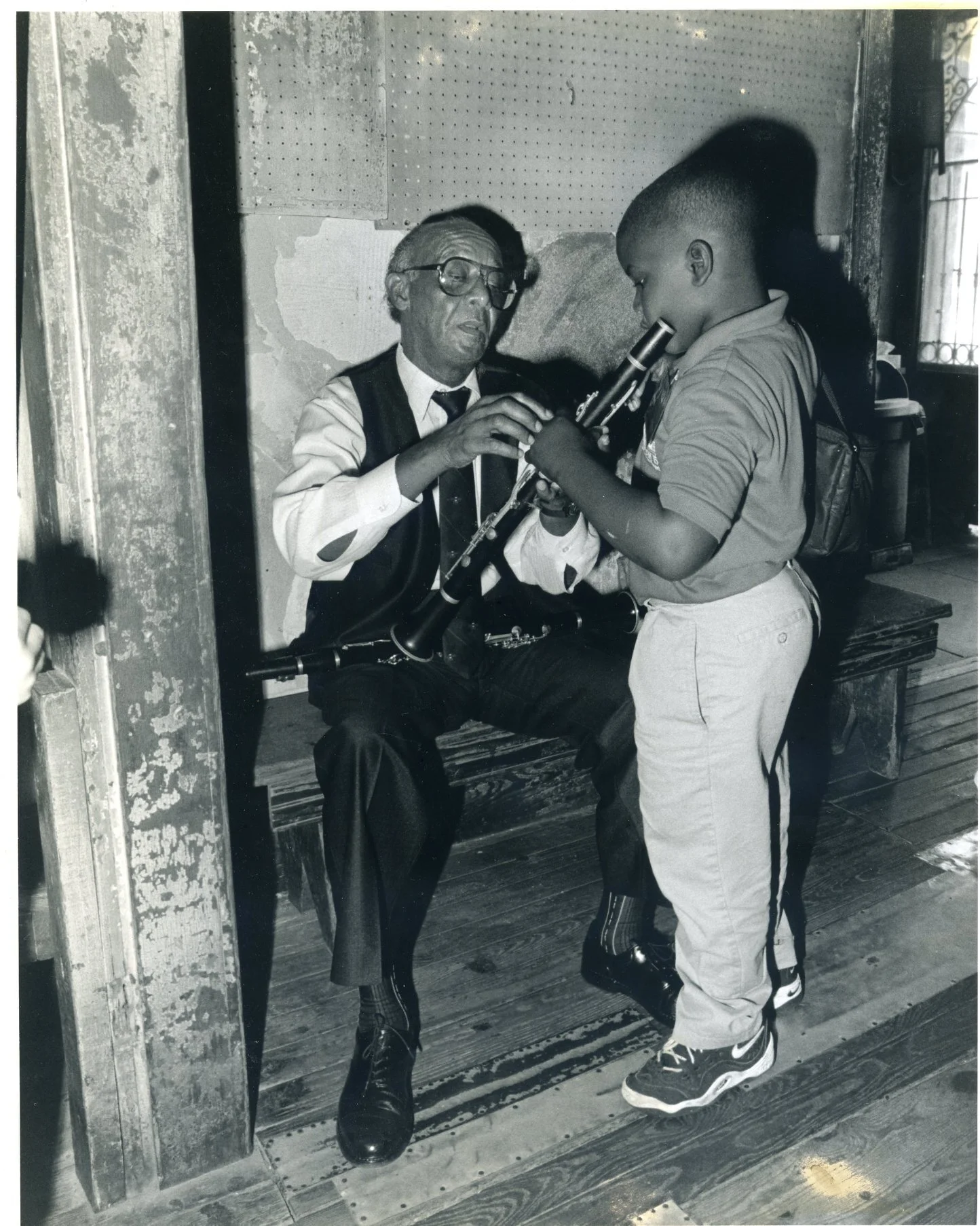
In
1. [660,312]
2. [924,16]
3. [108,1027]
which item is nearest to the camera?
[108,1027]

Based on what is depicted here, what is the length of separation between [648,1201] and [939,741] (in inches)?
109

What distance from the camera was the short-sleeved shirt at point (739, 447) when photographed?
6.14ft

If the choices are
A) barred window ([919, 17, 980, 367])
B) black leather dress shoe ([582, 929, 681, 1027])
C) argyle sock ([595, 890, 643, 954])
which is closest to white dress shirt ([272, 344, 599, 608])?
argyle sock ([595, 890, 643, 954])

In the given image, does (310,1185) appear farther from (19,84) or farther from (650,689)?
(19,84)

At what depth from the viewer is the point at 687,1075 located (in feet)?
7.51

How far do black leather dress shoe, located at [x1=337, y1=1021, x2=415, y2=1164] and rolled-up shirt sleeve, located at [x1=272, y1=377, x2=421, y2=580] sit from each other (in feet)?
3.63

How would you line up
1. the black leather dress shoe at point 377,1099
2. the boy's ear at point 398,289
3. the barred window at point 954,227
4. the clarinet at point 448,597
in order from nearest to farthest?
the black leather dress shoe at point 377,1099 < the clarinet at point 448,597 < the boy's ear at point 398,289 < the barred window at point 954,227

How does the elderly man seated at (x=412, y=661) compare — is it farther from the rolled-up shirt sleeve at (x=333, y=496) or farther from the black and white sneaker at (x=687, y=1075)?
the black and white sneaker at (x=687, y=1075)

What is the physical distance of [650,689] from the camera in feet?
7.34

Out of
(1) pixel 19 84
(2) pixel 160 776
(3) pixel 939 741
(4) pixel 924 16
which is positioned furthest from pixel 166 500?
(4) pixel 924 16

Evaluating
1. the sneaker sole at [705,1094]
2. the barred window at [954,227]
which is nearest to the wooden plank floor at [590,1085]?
the sneaker sole at [705,1094]

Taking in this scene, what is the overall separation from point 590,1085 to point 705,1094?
26cm

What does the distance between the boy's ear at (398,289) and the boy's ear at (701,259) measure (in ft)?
3.51

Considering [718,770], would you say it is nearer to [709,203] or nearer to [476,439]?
[476,439]
